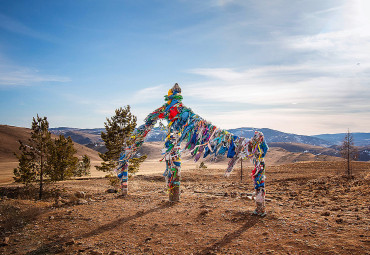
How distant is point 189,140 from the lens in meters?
8.49

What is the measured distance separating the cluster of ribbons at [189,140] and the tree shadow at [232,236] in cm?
173

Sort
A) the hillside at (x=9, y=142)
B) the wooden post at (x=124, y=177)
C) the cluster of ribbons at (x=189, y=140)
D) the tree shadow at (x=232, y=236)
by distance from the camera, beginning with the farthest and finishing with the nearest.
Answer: the hillside at (x=9, y=142)
the wooden post at (x=124, y=177)
the cluster of ribbons at (x=189, y=140)
the tree shadow at (x=232, y=236)

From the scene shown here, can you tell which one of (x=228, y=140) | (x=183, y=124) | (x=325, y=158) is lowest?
(x=325, y=158)

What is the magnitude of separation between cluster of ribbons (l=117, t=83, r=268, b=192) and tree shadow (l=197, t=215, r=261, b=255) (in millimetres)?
1734

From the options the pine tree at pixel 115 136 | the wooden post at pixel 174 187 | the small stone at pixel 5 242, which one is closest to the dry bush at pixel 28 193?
the pine tree at pixel 115 136

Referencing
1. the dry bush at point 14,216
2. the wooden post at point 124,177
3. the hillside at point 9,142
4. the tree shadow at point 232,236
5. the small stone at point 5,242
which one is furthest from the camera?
the hillside at point 9,142

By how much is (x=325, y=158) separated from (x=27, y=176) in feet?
227

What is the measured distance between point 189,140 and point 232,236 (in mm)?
3868

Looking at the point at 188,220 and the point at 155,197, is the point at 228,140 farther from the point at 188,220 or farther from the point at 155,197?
the point at 155,197

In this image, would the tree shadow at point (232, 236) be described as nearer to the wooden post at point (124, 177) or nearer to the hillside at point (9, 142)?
the wooden post at point (124, 177)

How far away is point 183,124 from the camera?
29.4 feet

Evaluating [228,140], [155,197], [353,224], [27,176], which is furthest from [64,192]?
[353,224]

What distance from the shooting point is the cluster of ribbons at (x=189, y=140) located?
24.4ft

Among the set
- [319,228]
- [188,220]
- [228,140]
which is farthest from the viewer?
[228,140]
